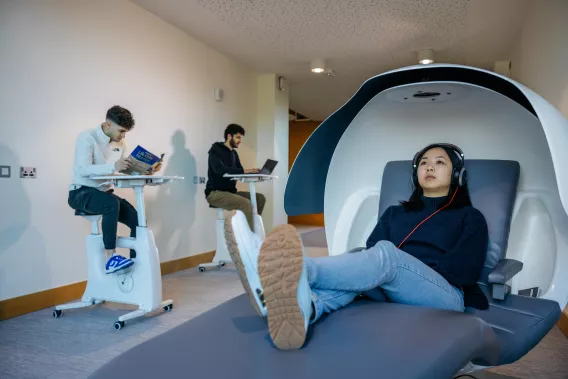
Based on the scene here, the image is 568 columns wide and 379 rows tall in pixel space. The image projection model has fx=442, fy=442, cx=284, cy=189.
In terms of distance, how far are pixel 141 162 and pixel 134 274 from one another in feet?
2.24

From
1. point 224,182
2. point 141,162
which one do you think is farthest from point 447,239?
point 224,182

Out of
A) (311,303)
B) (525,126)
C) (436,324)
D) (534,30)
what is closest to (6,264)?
(311,303)

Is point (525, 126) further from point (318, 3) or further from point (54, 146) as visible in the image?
point (54, 146)

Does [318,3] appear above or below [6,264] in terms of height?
above

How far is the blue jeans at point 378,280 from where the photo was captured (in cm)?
127

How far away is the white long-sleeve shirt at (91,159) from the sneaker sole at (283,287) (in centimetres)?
177

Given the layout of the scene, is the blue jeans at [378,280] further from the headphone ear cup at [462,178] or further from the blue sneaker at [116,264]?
the blue sneaker at [116,264]

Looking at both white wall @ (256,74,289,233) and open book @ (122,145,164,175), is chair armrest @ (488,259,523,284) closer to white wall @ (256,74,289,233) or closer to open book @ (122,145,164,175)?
open book @ (122,145,164,175)

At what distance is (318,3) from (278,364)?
3.29 m

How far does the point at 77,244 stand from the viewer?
10.5 feet

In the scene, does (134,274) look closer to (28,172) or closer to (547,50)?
(28,172)

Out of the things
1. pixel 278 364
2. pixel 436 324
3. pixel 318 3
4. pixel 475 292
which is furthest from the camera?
pixel 318 3

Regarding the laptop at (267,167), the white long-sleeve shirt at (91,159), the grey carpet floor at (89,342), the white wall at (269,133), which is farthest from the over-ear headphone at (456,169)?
the white wall at (269,133)

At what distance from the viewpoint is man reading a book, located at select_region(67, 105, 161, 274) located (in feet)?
8.55
